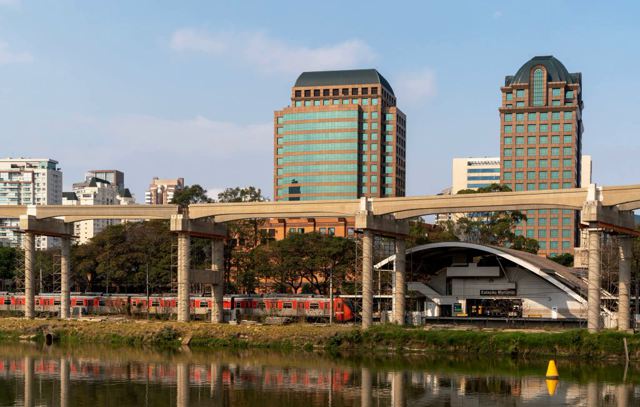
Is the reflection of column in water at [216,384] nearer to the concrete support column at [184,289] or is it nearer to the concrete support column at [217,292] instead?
the concrete support column at [184,289]

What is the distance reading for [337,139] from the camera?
177m

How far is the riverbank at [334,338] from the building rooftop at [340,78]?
101858mm

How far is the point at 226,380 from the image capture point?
185 feet

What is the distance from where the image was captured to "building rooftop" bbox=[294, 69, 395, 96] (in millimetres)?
180750

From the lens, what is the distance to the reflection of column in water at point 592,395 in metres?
47.2

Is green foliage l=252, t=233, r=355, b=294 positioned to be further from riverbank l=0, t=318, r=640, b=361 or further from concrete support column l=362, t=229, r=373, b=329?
concrete support column l=362, t=229, r=373, b=329

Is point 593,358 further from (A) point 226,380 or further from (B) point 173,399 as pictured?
(B) point 173,399

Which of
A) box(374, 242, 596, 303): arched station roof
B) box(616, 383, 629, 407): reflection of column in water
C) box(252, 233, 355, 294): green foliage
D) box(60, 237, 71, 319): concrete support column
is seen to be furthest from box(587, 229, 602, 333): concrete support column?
box(60, 237, 71, 319): concrete support column

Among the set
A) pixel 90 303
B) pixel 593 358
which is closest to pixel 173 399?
pixel 593 358

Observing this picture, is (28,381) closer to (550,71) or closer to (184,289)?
(184,289)

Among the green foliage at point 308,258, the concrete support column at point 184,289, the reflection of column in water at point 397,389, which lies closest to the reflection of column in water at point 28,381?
the reflection of column in water at point 397,389

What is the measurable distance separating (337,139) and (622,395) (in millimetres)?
129288

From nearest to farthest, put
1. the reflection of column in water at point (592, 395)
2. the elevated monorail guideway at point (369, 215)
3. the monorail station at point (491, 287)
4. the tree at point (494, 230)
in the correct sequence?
the reflection of column in water at point (592, 395) → the elevated monorail guideway at point (369, 215) → the monorail station at point (491, 287) → the tree at point (494, 230)

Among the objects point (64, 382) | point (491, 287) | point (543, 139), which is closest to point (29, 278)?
point (64, 382)
